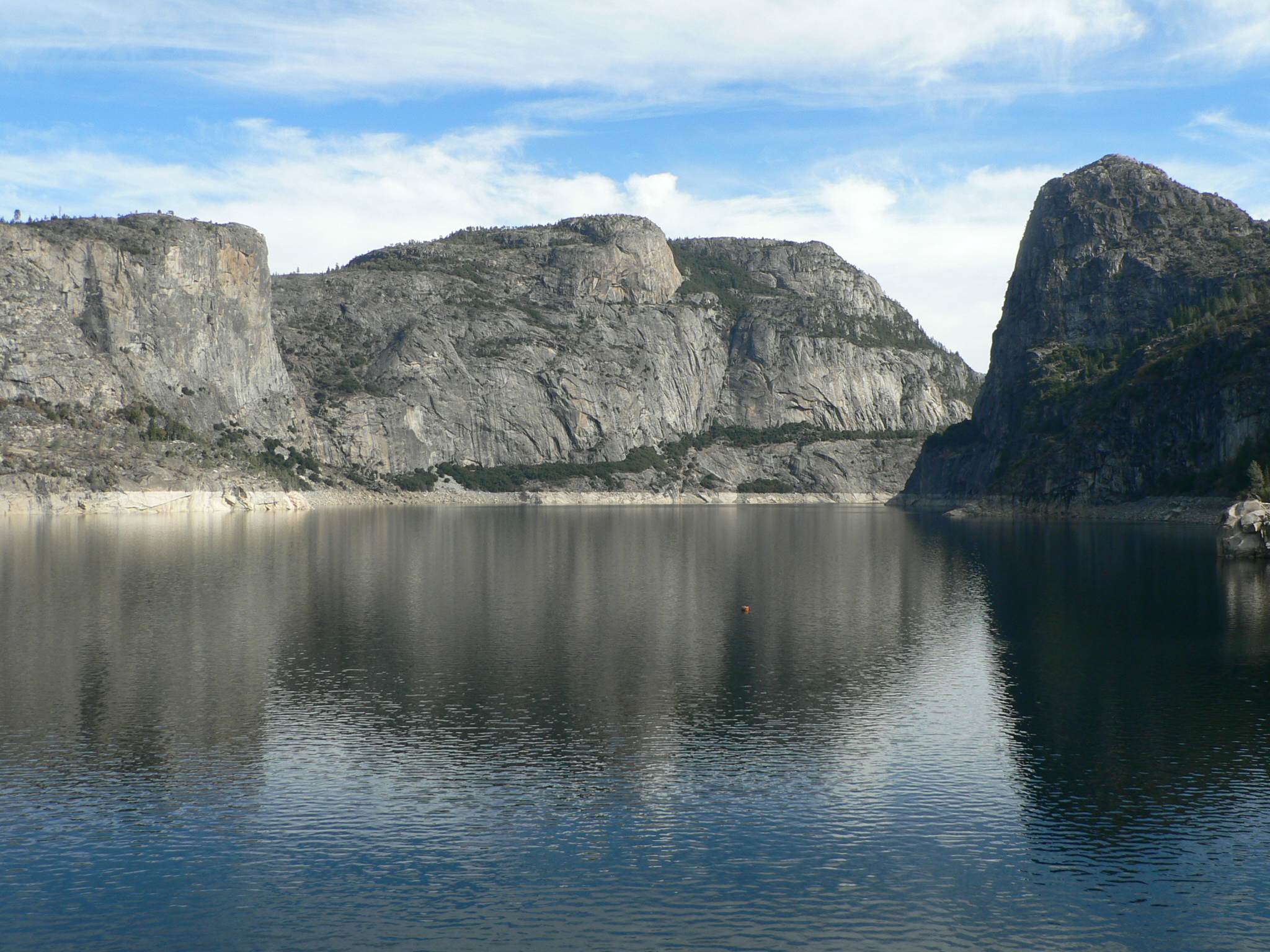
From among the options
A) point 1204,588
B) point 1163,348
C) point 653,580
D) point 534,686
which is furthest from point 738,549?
point 1163,348

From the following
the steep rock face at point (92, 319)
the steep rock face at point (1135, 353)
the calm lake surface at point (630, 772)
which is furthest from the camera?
the steep rock face at point (92, 319)

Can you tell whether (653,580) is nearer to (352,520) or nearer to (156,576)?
(156,576)

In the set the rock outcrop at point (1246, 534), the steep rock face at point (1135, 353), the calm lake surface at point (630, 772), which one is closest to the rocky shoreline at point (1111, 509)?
the steep rock face at point (1135, 353)

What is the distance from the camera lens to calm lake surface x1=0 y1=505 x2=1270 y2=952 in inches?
709

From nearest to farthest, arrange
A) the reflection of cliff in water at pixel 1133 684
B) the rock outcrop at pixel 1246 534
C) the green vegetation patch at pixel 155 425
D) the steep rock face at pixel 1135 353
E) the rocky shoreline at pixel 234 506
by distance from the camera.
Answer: the reflection of cliff in water at pixel 1133 684, the rock outcrop at pixel 1246 534, the rocky shoreline at pixel 234 506, the steep rock face at pixel 1135 353, the green vegetation patch at pixel 155 425

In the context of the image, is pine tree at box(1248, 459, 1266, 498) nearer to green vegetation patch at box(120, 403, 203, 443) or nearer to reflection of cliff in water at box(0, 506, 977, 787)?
reflection of cliff in water at box(0, 506, 977, 787)

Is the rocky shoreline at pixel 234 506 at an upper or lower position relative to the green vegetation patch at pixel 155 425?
lower

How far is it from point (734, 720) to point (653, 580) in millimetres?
34700

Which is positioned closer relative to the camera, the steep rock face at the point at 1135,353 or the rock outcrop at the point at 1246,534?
the rock outcrop at the point at 1246,534

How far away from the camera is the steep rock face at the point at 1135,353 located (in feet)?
433

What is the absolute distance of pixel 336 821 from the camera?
21859mm

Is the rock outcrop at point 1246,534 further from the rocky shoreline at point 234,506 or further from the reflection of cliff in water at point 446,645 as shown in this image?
the rocky shoreline at point 234,506

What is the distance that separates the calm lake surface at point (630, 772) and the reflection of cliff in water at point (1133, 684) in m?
0.16

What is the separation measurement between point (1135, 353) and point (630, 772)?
6108 inches
